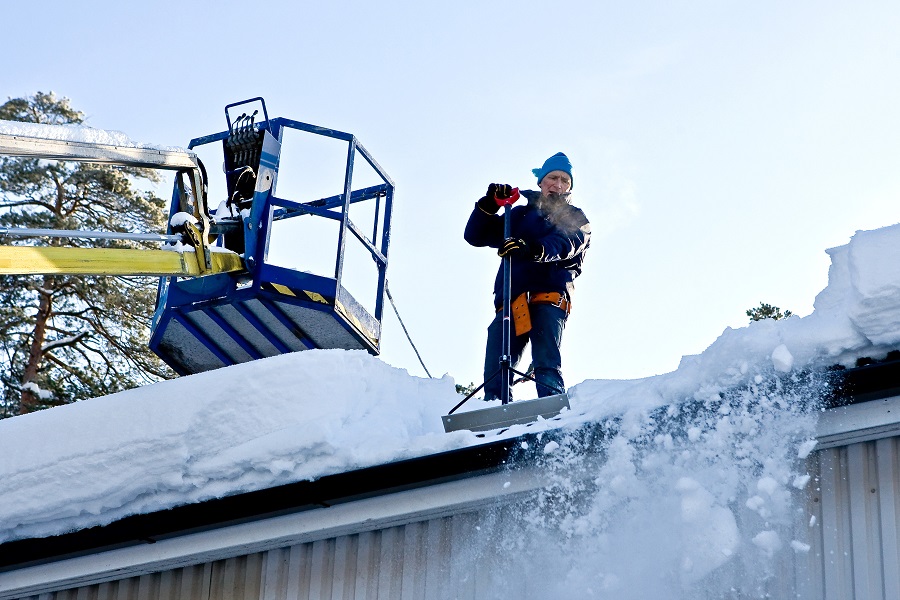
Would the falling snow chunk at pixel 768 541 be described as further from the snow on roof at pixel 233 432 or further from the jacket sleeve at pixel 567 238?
the jacket sleeve at pixel 567 238

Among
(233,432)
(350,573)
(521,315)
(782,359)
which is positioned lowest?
(350,573)

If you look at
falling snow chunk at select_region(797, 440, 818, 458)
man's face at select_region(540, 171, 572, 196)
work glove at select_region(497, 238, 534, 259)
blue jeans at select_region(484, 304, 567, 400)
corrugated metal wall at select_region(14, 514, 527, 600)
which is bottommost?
Result: corrugated metal wall at select_region(14, 514, 527, 600)

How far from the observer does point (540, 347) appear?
650cm

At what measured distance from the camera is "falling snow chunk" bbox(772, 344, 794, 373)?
153 inches

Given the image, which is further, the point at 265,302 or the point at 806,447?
the point at 265,302

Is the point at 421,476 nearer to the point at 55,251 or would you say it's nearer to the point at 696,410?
the point at 696,410

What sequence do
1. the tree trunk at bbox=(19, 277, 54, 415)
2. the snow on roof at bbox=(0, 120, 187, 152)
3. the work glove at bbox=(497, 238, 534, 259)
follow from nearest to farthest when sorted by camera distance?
the snow on roof at bbox=(0, 120, 187, 152), the work glove at bbox=(497, 238, 534, 259), the tree trunk at bbox=(19, 277, 54, 415)

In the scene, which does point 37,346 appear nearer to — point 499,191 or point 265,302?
point 265,302

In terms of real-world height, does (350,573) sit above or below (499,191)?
below

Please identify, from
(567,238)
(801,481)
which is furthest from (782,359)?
(567,238)

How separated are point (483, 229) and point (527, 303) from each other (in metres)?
0.55

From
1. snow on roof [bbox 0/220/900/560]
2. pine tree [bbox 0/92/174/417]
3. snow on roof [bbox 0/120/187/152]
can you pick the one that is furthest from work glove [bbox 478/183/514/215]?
pine tree [bbox 0/92/174/417]

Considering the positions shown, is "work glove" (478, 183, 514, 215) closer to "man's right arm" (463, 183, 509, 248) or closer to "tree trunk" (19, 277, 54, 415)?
"man's right arm" (463, 183, 509, 248)

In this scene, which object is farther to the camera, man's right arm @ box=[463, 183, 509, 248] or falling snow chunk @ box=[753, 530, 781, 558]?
man's right arm @ box=[463, 183, 509, 248]
